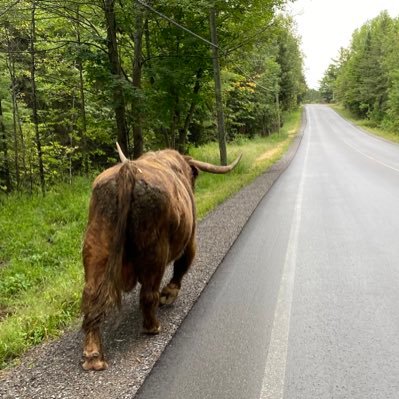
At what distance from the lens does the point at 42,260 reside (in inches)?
284

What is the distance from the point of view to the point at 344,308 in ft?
14.6

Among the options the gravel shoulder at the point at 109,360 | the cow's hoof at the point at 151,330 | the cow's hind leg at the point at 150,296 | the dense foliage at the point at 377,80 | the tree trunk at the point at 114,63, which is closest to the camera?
the gravel shoulder at the point at 109,360

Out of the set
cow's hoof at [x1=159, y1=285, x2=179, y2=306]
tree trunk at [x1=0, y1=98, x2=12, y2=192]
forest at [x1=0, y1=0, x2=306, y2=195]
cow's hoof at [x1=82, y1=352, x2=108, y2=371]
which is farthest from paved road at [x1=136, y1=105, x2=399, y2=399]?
tree trunk at [x1=0, y1=98, x2=12, y2=192]

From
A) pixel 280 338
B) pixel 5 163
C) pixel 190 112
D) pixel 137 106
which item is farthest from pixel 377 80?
pixel 280 338

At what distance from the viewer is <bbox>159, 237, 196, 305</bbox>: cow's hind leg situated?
4572mm

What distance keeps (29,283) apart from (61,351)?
2.94 m

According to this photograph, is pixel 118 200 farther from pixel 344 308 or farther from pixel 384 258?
pixel 384 258

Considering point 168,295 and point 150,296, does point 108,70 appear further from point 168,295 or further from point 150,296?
point 150,296

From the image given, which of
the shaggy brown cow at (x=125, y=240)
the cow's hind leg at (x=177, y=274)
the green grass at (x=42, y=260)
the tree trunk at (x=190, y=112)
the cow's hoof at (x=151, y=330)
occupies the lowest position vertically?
the green grass at (x=42, y=260)

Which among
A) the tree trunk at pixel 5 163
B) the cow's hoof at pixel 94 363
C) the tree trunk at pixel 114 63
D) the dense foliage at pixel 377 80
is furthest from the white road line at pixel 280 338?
the dense foliage at pixel 377 80

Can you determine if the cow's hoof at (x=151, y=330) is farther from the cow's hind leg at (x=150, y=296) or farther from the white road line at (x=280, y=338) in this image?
the white road line at (x=280, y=338)

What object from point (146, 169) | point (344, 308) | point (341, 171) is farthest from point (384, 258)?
point (341, 171)

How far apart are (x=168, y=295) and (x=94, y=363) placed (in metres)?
1.40

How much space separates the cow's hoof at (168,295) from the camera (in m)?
4.54
